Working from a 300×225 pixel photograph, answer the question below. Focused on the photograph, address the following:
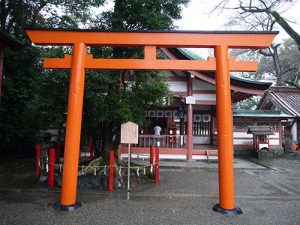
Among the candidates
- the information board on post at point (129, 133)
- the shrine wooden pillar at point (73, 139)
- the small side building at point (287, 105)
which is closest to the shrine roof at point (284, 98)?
the small side building at point (287, 105)

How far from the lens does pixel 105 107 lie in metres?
7.95

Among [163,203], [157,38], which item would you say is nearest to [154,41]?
[157,38]

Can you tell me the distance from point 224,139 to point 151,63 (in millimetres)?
2477

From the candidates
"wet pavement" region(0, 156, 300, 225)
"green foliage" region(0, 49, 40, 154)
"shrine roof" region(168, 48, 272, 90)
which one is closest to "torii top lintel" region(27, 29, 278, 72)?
"wet pavement" region(0, 156, 300, 225)

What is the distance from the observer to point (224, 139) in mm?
A: 5559

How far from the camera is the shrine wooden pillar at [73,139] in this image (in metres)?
5.53

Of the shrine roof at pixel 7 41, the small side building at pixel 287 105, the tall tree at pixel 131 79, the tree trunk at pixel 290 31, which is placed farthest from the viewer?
the small side building at pixel 287 105

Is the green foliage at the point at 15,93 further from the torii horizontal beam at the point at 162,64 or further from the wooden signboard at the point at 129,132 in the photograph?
the torii horizontal beam at the point at 162,64

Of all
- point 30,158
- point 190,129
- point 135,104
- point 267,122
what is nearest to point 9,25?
point 30,158

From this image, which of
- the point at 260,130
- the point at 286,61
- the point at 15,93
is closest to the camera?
the point at 15,93

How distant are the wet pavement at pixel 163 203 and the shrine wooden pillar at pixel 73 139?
1.08 feet

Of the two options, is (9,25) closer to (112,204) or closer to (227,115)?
(112,204)

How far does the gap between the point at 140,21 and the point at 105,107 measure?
3.33 metres

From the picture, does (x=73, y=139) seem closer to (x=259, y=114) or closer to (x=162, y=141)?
(x=162, y=141)
